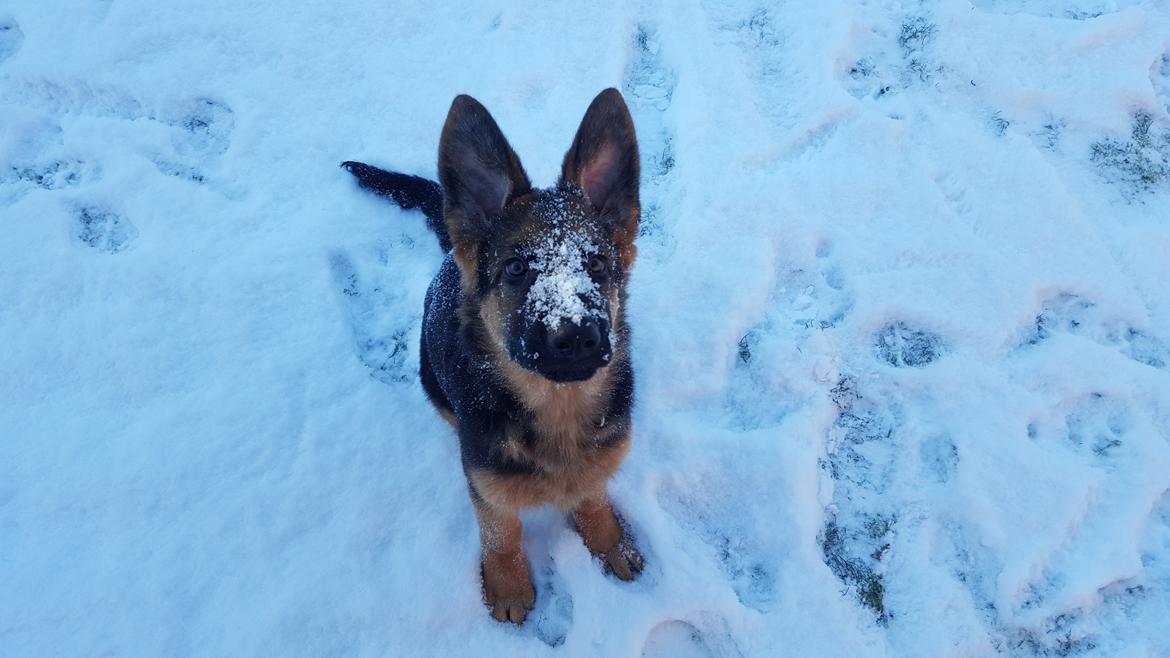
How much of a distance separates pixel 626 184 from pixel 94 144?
4157 mm

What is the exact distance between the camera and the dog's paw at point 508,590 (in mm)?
3104

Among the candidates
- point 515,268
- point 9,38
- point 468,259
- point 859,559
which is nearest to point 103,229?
point 9,38

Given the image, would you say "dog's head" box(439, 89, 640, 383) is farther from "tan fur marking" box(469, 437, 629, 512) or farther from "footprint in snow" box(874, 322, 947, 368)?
"footprint in snow" box(874, 322, 947, 368)

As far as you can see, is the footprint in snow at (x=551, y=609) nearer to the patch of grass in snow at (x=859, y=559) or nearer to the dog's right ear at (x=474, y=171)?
the patch of grass in snow at (x=859, y=559)

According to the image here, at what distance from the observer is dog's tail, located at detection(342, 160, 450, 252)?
4.30 metres

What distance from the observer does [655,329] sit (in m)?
4.09

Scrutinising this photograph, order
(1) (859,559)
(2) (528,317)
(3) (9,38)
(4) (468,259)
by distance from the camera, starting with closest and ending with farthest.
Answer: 1. (2) (528,317)
2. (4) (468,259)
3. (1) (859,559)
4. (3) (9,38)

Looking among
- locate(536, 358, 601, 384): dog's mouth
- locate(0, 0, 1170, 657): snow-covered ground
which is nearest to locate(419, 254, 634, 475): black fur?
locate(536, 358, 601, 384): dog's mouth

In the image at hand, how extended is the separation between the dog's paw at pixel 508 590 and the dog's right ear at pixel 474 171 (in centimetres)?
159

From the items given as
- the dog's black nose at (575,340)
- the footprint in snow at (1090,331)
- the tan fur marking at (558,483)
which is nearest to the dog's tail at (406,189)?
the tan fur marking at (558,483)

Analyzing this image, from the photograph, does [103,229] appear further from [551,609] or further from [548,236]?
[551,609]

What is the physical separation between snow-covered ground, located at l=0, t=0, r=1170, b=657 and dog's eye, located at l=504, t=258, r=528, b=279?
1.41 m

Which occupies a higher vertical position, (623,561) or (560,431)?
(560,431)

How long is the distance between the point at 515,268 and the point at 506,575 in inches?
60.0
